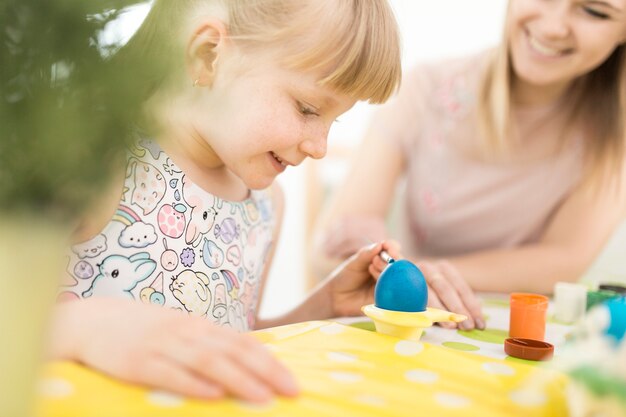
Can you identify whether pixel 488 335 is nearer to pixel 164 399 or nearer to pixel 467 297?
pixel 467 297

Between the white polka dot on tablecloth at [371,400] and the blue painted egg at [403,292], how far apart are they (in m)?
0.24

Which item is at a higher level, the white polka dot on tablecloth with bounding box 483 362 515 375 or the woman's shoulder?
the woman's shoulder

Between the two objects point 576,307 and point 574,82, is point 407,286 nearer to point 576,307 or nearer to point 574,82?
point 576,307

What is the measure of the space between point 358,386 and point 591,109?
1.16 m

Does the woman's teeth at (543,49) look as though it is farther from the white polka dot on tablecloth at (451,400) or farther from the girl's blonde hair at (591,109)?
the white polka dot on tablecloth at (451,400)

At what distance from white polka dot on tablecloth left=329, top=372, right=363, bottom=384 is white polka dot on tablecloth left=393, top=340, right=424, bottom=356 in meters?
0.08

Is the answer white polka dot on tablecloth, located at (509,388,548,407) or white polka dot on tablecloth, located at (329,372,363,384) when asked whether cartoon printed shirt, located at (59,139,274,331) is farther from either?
white polka dot on tablecloth, located at (509,388,548,407)

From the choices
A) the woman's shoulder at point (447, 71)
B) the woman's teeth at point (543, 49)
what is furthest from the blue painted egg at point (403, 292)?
the woman's shoulder at point (447, 71)

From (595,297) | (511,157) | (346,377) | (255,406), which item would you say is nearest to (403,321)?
(346,377)

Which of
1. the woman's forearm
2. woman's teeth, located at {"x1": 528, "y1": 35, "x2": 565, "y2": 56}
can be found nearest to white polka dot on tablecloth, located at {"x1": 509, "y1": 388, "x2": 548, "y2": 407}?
the woman's forearm

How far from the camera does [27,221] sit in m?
0.32

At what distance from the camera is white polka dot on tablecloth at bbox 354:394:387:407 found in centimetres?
45

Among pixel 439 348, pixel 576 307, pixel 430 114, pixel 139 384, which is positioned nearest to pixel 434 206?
pixel 430 114

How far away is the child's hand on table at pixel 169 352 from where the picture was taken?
1.35 ft
